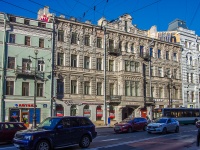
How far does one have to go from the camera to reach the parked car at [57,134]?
41.5ft

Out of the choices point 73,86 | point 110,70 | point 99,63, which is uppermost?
point 99,63

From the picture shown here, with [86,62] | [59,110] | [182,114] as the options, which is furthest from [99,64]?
[182,114]

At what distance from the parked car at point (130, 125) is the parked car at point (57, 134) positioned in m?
10.5

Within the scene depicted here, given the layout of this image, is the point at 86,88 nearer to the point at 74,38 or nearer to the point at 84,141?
the point at 74,38

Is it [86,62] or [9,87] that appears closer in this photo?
[9,87]

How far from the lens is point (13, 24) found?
3344 centimetres

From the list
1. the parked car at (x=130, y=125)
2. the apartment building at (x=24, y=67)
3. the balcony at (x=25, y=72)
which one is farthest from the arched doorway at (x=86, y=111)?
the parked car at (x=130, y=125)

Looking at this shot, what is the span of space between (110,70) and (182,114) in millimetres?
13140

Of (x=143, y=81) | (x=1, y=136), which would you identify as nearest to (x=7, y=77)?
(x=1, y=136)

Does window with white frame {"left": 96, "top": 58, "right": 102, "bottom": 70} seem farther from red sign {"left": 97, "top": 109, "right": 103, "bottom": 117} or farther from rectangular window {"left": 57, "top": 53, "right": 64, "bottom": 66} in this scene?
red sign {"left": 97, "top": 109, "right": 103, "bottom": 117}

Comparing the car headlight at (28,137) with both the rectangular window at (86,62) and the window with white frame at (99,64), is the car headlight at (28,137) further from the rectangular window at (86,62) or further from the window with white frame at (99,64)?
the window with white frame at (99,64)

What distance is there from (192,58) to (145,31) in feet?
47.1

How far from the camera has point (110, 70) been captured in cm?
4181

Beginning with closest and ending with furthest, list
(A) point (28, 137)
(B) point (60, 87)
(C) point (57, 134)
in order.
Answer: (A) point (28, 137) < (C) point (57, 134) < (B) point (60, 87)
